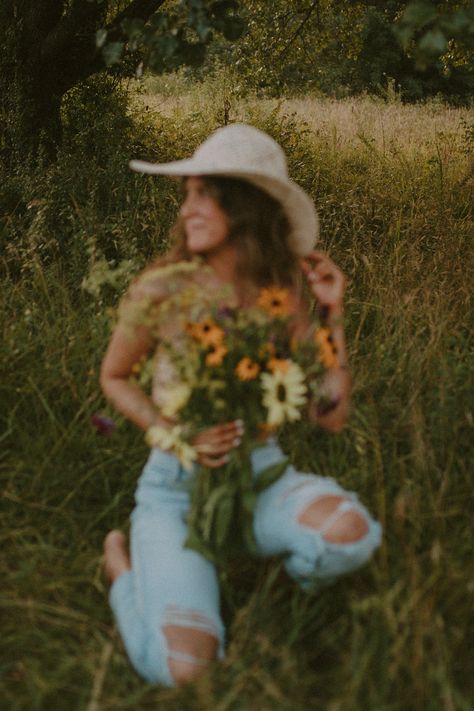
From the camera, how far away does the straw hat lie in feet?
6.59

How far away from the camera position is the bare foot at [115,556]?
2.10 m

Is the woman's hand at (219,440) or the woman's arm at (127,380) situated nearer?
the woman's hand at (219,440)

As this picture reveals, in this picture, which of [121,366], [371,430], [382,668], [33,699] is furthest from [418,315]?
[33,699]

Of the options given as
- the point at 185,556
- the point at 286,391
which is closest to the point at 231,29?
the point at 286,391

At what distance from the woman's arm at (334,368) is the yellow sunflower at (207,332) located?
0.40 metres

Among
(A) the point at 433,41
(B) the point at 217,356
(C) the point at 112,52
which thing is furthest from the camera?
(C) the point at 112,52

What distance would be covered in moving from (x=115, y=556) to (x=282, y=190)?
42.9 inches

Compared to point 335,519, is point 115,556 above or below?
below

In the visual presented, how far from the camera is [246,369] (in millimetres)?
1764

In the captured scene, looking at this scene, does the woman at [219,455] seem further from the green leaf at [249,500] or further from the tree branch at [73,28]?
A: the tree branch at [73,28]

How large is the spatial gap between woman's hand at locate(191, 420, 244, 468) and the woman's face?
521 millimetres

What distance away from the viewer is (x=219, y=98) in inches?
283

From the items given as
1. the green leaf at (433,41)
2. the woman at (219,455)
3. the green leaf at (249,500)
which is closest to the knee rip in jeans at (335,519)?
the woman at (219,455)

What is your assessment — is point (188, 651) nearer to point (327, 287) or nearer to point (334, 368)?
point (334, 368)
